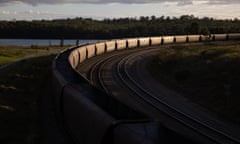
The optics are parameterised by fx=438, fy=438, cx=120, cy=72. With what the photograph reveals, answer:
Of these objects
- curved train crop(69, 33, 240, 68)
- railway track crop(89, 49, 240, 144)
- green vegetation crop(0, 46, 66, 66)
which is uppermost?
curved train crop(69, 33, 240, 68)

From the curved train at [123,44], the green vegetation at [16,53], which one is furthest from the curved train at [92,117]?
the green vegetation at [16,53]

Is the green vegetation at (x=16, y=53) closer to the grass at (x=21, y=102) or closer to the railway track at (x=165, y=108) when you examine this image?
the grass at (x=21, y=102)

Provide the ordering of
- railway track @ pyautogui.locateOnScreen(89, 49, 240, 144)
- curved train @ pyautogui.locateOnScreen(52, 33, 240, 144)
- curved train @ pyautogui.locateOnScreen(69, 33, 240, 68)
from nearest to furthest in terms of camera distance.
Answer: curved train @ pyautogui.locateOnScreen(52, 33, 240, 144), railway track @ pyautogui.locateOnScreen(89, 49, 240, 144), curved train @ pyautogui.locateOnScreen(69, 33, 240, 68)

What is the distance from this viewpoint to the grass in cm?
1693

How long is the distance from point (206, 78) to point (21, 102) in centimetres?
1553

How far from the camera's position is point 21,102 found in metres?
23.0

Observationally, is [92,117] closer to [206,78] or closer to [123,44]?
[206,78]

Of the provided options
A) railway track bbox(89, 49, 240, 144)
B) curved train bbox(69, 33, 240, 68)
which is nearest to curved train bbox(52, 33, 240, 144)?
railway track bbox(89, 49, 240, 144)

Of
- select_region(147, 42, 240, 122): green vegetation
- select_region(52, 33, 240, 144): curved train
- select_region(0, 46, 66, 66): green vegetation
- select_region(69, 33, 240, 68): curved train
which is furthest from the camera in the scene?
select_region(0, 46, 66, 66): green vegetation

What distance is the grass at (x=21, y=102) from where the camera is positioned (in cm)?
1693

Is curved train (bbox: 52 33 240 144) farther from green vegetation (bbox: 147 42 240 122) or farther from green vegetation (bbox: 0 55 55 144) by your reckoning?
green vegetation (bbox: 147 42 240 122)

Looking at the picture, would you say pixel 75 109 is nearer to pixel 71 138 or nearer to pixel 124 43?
pixel 71 138

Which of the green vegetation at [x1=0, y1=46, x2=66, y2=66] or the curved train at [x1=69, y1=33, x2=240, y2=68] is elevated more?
the curved train at [x1=69, y1=33, x2=240, y2=68]

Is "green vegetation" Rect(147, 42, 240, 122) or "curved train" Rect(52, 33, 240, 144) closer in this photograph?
"curved train" Rect(52, 33, 240, 144)
